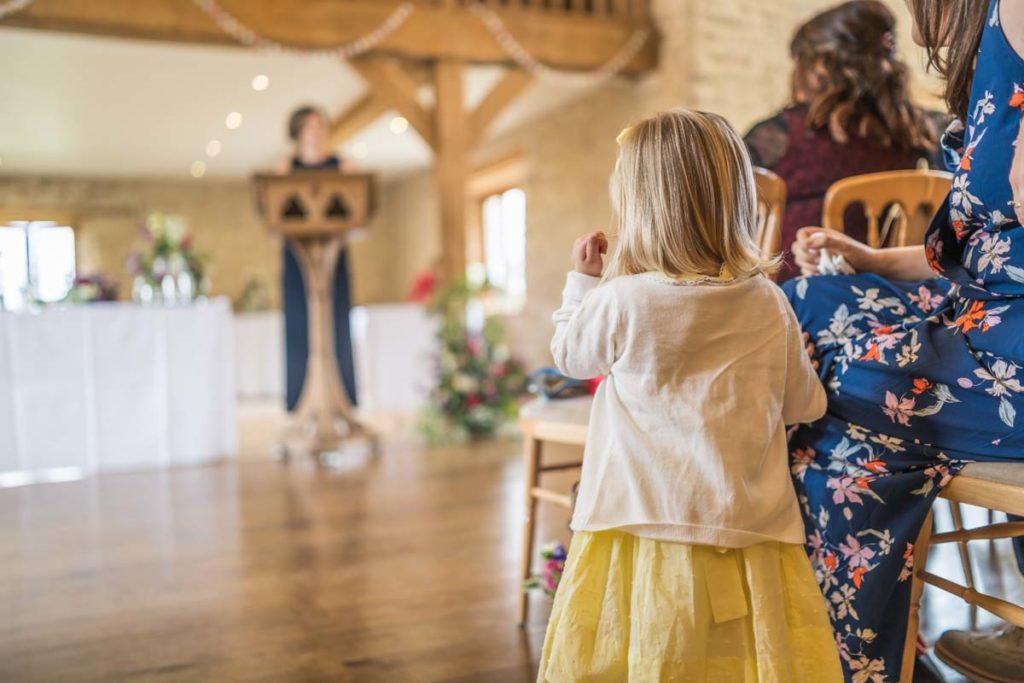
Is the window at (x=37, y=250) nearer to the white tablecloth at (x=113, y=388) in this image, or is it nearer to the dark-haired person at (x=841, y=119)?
the white tablecloth at (x=113, y=388)

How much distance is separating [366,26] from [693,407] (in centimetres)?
426

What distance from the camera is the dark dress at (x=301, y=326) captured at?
467 centimetres

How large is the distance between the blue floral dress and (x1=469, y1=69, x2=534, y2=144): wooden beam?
4.24 meters

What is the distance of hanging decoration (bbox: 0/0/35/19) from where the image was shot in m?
4.00

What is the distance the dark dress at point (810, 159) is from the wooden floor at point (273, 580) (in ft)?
2.82

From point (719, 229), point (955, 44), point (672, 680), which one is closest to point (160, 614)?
point (672, 680)

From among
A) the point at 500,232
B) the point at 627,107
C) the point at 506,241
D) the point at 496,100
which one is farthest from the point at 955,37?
the point at 500,232

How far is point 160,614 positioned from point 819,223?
5.52 ft

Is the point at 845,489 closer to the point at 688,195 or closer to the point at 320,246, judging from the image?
the point at 688,195

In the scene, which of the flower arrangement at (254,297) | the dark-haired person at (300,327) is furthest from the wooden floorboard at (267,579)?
the flower arrangement at (254,297)

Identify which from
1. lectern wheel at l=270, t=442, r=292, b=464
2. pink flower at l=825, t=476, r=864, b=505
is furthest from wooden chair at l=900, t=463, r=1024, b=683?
lectern wheel at l=270, t=442, r=292, b=464

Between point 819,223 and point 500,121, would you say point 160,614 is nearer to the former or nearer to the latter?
point 819,223

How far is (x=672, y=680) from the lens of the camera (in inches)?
42.7

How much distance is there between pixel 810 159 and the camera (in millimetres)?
1816
